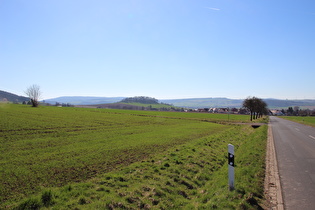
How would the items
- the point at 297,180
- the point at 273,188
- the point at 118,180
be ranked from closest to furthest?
the point at 273,188 → the point at 118,180 → the point at 297,180

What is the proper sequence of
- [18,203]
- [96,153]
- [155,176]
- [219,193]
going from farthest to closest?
[96,153]
[155,176]
[219,193]
[18,203]

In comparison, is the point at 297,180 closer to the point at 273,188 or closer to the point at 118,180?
the point at 273,188

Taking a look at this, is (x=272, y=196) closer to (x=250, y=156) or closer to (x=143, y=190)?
(x=143, y=190)

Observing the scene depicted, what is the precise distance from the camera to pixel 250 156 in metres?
11.4

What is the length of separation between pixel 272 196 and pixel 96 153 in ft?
31.8

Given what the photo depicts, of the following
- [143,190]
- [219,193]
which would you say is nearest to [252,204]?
[219,193]

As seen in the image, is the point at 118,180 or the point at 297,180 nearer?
the point at 118,180

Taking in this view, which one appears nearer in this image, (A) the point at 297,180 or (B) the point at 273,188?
(B) the point at 273,188

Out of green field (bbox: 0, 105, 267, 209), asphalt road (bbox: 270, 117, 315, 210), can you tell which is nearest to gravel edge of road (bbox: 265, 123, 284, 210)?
asphalt road (bbox: 270, 117, 315, 210)

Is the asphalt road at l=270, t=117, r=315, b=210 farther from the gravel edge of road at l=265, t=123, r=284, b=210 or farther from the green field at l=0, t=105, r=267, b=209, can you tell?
the green field at l=0, t=105, r=267, b=209

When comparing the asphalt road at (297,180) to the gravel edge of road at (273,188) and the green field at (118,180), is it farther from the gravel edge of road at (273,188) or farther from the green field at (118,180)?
the green field at (118,180)

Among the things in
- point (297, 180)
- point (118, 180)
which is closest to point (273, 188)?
point (297, 180)

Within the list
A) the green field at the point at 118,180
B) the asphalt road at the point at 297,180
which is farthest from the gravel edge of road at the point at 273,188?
the green field at the point at 118,180

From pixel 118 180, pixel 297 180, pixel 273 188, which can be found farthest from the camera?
pixel 297 180
